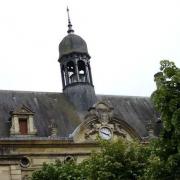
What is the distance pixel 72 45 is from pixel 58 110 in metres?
5.78

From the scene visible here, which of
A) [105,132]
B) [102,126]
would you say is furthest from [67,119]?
[105,132]

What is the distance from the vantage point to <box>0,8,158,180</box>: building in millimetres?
37750

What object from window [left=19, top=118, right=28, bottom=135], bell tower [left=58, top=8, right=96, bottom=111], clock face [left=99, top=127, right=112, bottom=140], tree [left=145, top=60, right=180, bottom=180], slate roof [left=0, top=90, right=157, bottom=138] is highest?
bell tower [left=58, top=8, right=96, bottom=111]

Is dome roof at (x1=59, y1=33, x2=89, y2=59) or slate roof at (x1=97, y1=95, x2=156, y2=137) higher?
dome roof at (x1=59, y1=33, x2=89, y2=59)

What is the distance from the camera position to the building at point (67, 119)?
37.8 m

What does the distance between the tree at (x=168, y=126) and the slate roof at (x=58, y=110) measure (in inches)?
733

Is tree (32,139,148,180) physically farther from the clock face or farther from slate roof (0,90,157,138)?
the clock face

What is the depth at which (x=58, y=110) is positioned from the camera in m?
42.7

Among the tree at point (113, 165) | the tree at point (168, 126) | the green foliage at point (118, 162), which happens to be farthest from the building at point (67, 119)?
the tree at point (168, 126)

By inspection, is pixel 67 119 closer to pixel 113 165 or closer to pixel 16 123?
pixel 16 123

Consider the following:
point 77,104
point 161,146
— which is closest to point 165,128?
point 161,146

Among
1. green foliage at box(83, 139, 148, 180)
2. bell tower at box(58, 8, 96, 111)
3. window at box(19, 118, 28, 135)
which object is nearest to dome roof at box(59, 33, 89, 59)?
bell tower at box(58, 8, 96, 111)

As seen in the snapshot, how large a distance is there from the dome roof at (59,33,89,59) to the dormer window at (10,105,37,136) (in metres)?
7.59

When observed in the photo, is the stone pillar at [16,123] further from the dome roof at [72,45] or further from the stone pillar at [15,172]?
the dome roof at [72,45]
